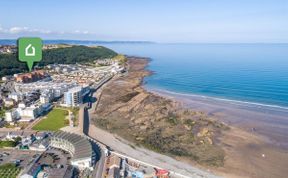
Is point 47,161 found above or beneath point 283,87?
beneath

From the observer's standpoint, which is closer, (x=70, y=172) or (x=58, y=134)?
(x=70, y=172)

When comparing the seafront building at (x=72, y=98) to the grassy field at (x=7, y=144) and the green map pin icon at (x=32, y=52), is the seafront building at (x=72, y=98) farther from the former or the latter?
the green map pin icon at (x=32, y=52)

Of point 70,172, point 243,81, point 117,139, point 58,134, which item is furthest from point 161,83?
point 70,172

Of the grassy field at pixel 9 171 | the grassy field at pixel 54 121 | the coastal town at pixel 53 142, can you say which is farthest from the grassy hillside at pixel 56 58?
the grassy field at pixel 9 171

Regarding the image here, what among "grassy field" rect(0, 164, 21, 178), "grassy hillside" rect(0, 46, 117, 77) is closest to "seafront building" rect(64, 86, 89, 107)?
"grassy field" rect(0, 164, 21, 178)

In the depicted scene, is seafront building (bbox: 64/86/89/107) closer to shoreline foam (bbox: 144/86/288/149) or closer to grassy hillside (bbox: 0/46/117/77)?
shoreline foam (bbox: 144/86/288/149)

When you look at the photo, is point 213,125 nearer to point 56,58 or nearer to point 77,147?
point 77,147

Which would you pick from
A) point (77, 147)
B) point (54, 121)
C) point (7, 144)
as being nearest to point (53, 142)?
point (77, 147)

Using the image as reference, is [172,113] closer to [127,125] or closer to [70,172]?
[127,125]
